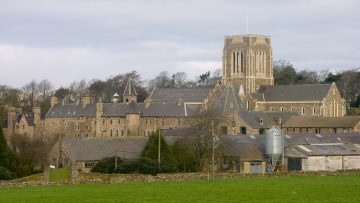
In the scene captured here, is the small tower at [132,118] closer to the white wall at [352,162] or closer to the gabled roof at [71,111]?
the gabled roof at [71,111]

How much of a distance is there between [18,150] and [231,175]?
20.6m

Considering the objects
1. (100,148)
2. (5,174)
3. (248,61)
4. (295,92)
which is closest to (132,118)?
(295,92)

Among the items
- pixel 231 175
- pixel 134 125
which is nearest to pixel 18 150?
pixel 231 175

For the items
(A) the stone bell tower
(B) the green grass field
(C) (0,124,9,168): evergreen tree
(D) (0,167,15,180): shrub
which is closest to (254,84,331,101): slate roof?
(A) the stone bell tower

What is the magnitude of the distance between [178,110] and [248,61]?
88.1ft

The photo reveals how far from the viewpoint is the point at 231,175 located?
52.9 meters

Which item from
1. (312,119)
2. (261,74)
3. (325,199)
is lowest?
(325,199)

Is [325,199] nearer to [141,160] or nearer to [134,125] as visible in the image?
[141,160]

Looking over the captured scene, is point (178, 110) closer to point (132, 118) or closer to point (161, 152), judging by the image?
point (132, 118)

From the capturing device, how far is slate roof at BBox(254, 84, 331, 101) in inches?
4387

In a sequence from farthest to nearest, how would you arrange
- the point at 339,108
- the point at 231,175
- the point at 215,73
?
1. the point at 215,73
2. the point at 339,108
3. the point at 231,175

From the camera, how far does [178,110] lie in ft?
335

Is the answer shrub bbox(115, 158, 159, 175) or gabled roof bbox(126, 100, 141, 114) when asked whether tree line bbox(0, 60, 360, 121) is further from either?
shrub bbox(115, 158, 159, 175)

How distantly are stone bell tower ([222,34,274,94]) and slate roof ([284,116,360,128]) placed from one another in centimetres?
2896
